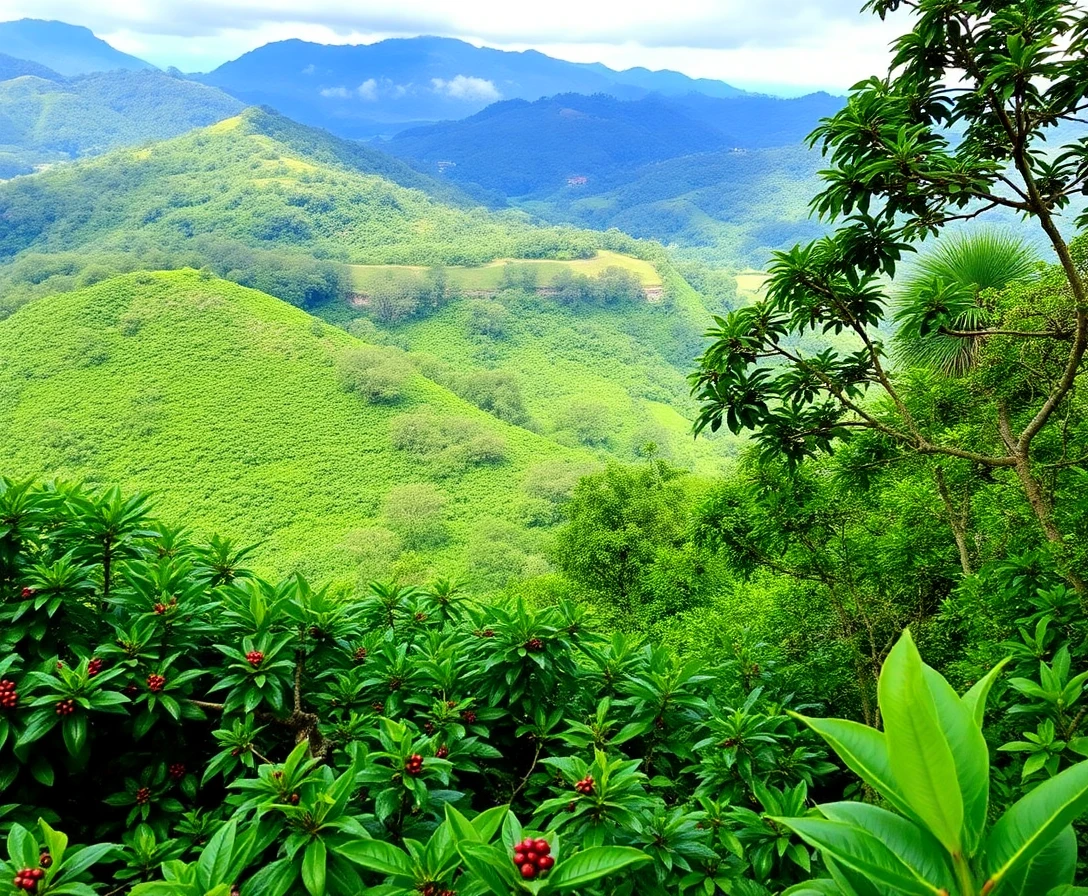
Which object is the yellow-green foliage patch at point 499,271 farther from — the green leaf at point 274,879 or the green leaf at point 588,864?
the green leaf at point 588,864

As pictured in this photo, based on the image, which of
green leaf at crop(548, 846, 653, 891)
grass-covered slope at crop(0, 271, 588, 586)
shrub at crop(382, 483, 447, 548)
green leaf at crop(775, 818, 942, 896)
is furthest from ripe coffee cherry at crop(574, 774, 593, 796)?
shrub at crop(382, 483, 447, 548)

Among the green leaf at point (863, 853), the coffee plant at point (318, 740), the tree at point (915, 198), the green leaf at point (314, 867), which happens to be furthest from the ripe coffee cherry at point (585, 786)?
the tree at point (915, 198)

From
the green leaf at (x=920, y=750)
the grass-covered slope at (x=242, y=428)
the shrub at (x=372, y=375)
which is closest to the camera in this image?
the green leaf at (x=920, y=750)

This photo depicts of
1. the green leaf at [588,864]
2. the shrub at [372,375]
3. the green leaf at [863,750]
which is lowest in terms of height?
the shrub at [372,375]

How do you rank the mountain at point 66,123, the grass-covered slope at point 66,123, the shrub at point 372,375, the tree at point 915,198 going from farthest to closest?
the grass-covered slope at point 66,123 → the mountain at point 66,123 → the shrub at point 372,375 → the tree at point 915,198

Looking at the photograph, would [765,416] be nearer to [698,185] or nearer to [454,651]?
[454,651]

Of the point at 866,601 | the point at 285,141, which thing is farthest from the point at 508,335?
the point at 285,141

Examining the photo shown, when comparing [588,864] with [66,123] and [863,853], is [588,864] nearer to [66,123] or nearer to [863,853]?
[863,853]
